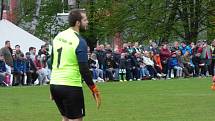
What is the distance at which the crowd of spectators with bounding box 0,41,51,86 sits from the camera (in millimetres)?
27516

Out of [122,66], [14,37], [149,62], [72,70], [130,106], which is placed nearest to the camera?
[72,70]

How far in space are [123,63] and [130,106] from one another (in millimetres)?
15024

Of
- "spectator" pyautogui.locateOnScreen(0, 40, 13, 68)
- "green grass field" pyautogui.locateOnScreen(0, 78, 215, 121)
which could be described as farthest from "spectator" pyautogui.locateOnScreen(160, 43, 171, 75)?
"green grass field" pyautogui.locateOnScreen(0, 78, 215, 121)

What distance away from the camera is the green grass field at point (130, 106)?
14.2m

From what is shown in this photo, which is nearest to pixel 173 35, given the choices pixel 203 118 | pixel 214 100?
pixel 214 100

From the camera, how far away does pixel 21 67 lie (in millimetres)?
28312

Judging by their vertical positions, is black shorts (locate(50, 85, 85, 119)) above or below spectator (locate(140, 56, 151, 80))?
above

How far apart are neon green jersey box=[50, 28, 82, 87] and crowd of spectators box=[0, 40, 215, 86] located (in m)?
17.9

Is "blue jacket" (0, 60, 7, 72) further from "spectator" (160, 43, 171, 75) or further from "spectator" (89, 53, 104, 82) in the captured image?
"spectator" (160, 43, 171, 75)

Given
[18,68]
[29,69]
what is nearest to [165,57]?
[29,69]

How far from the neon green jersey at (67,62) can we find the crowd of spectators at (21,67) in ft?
62.1

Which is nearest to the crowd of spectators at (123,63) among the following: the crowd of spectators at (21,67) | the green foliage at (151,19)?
the crowd of spectators at (21,67)

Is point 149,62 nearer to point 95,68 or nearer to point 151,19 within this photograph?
point 95,68

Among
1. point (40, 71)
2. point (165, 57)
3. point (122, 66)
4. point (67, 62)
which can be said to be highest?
point (67, 62)
